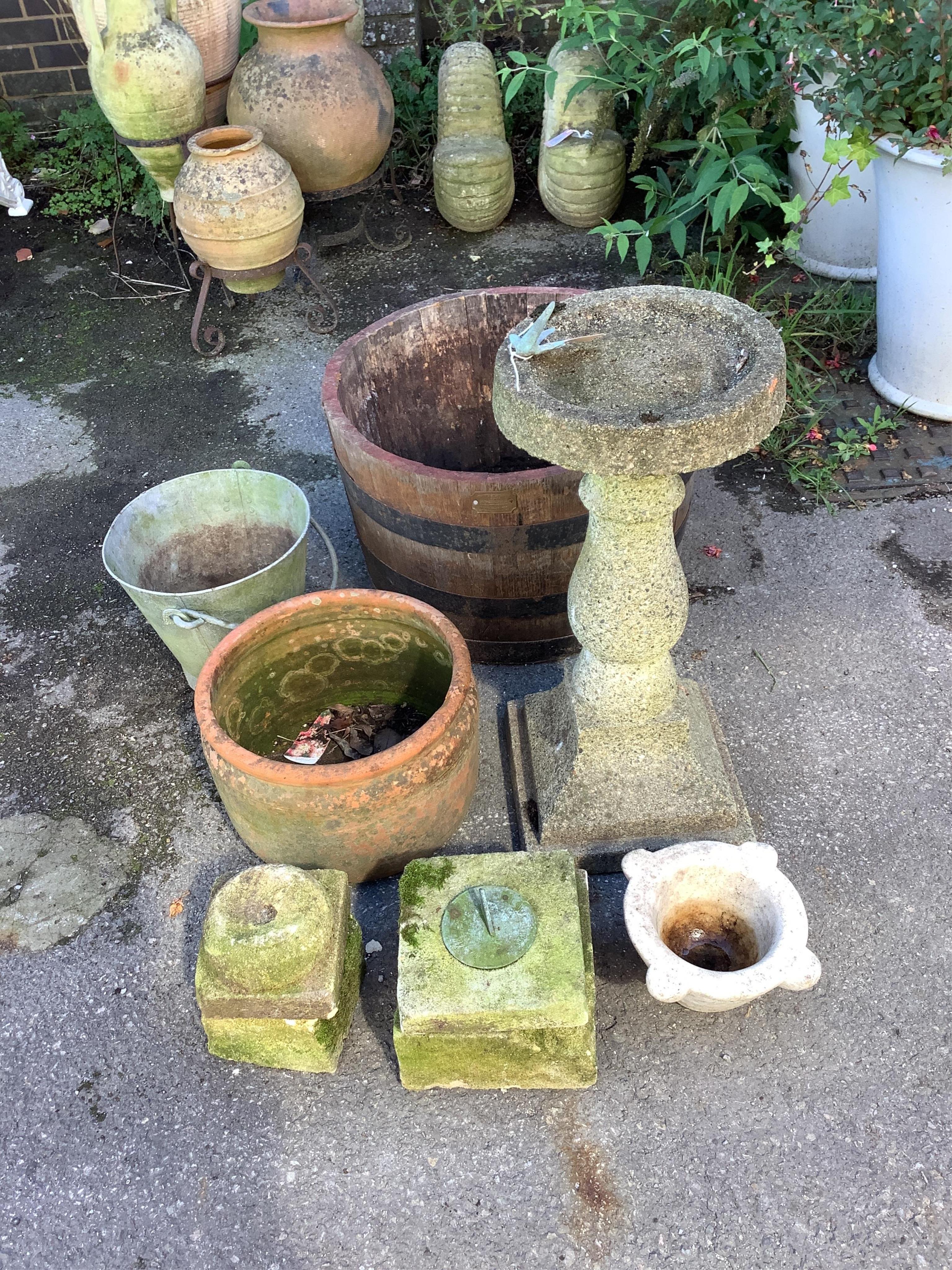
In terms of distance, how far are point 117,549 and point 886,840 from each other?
2377 mm

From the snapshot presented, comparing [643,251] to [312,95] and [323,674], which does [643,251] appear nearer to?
[312,95]

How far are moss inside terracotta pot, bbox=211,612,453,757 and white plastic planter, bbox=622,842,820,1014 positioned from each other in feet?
2.51

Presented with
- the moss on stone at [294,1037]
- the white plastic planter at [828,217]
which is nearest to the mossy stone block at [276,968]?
the moss on stone at [294,1037]

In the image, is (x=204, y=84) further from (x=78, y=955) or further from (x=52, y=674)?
(x=78, y=955)

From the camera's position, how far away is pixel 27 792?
2.96 m

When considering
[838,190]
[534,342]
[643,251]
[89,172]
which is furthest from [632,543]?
[89,172]

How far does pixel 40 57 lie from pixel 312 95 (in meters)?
2.62

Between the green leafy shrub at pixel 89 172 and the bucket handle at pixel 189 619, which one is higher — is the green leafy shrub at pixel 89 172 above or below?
above

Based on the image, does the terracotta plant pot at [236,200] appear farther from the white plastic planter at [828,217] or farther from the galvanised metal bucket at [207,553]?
the white plastic planter at [828,217]

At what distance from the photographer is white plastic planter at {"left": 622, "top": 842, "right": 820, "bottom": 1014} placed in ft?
6.64

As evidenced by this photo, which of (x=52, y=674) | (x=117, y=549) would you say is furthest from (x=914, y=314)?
(x=52, y=674)

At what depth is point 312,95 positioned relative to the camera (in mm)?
4652

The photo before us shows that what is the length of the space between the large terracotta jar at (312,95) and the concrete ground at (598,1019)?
206cm

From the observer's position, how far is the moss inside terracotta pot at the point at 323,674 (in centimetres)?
267
